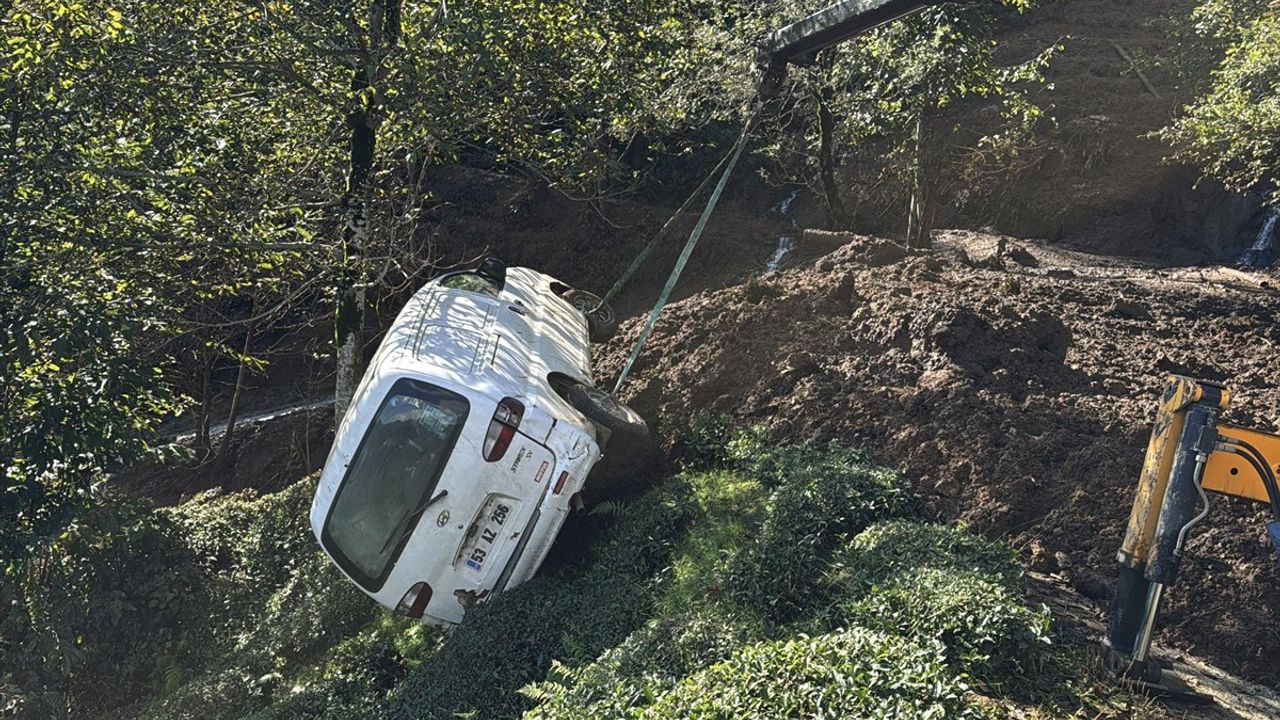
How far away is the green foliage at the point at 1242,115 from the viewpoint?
34.2 feet

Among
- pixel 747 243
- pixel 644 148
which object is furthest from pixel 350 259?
pixel 644 148

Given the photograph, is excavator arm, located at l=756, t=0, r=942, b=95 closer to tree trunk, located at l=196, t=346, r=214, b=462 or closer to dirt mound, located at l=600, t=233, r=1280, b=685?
dirt mound, located at l=600, t=233, r=1280, b=685

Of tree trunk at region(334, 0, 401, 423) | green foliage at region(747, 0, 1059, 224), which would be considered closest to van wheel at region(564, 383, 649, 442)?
tree trunk at region(334, 0, 401, 423)

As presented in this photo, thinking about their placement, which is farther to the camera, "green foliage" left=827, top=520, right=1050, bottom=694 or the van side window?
the van side window

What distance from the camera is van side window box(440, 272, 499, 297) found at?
9.41 metres

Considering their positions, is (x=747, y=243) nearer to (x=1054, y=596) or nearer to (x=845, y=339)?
(x=845, y=339)

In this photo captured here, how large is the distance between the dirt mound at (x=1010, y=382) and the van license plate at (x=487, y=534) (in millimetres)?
2010

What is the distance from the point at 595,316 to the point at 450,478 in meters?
4.65

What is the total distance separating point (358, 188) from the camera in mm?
9953

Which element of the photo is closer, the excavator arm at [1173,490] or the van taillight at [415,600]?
the excavator arm at [1173,490]

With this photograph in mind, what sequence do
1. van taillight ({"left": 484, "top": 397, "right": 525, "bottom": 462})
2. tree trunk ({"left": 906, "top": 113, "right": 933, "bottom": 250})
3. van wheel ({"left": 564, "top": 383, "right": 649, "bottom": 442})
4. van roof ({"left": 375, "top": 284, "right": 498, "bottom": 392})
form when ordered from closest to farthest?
van taillight ({"left": 484, "top": 397, "right": 525, "bottom": 462}) → van roof ({"left": 375, "top": 284, "right": 498, "bottom": 392}) → van wheel ({"left": 564, "top": 383, "right": 649, "bottom": 442}) → tree trunk ({"left": 906, "top": 113, "right": 933, "bottom": 250})

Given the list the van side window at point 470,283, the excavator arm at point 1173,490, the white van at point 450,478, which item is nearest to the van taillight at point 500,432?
the white van at point 450,478

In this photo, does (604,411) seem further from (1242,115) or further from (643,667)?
(1242,115)

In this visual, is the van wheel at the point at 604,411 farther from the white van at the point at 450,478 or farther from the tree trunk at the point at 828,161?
the tree trunk at the point at 828,161
